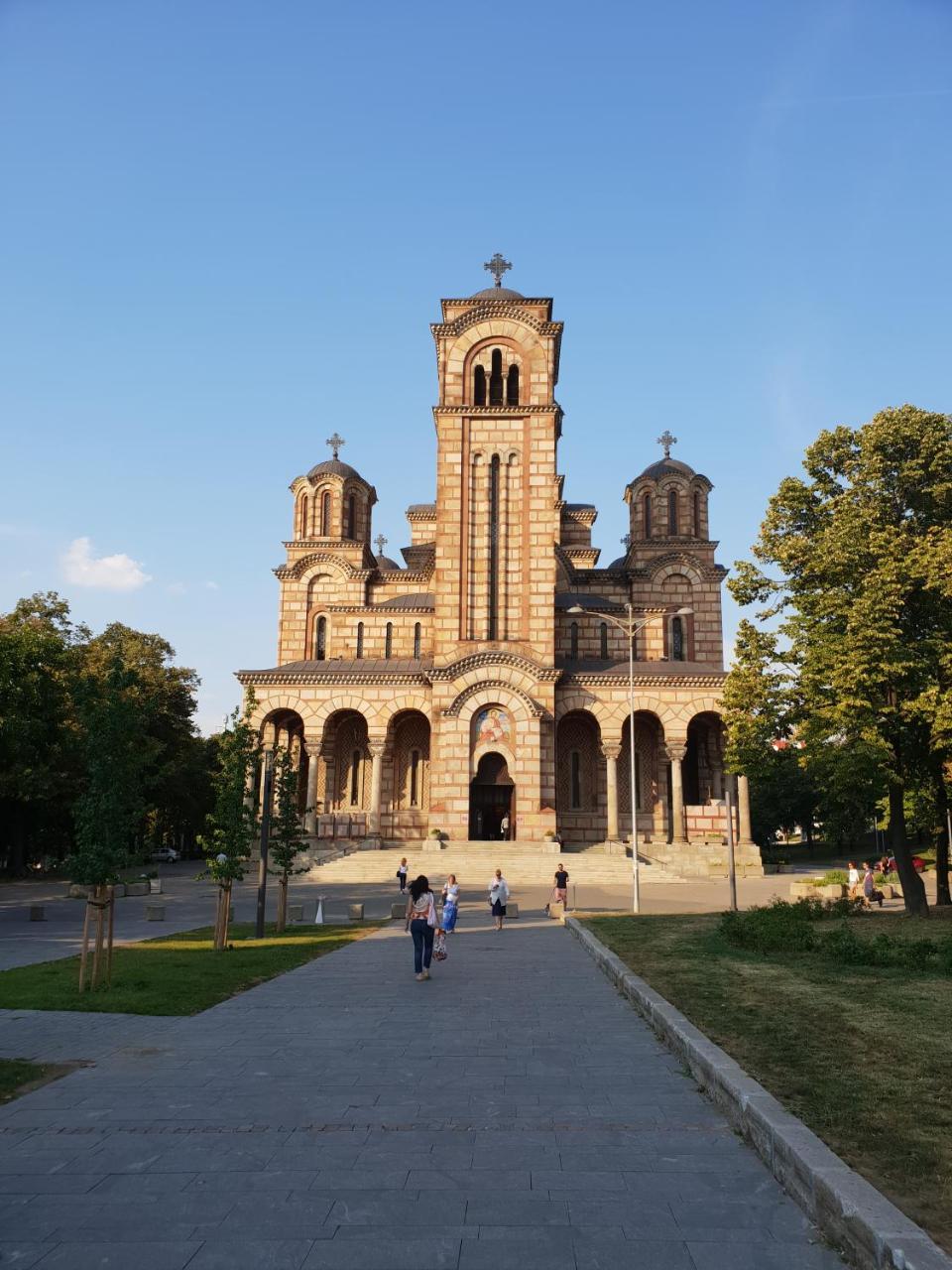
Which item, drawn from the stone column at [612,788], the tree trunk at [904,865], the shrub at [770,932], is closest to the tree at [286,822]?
the shrub at [770,932]

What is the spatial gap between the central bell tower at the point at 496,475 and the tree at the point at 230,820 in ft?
83.0

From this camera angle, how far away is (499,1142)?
6.77 metres

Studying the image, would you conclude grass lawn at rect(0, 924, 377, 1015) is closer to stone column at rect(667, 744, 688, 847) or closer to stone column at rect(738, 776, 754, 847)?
stone column at rect(667, 744, 688, 847)

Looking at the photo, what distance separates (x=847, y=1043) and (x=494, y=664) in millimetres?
35541

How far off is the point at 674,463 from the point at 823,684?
33.2 meters

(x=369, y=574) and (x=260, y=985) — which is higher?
(x=369, y=574)

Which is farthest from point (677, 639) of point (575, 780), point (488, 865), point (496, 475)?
point (488, 865)

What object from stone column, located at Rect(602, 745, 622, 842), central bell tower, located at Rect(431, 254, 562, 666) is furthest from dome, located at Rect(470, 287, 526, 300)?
stone column, located at Rect(602, 745, 622, 842)

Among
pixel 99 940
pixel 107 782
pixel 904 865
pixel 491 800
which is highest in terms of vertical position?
pixel 491 800

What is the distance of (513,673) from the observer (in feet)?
146

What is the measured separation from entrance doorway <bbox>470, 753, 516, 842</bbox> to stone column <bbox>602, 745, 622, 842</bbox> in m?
4.63

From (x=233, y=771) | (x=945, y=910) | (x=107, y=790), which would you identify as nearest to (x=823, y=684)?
(x=945, y=910)

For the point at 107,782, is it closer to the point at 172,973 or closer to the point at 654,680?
the point at 172,973

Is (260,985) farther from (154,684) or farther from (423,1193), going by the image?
(154,684)
